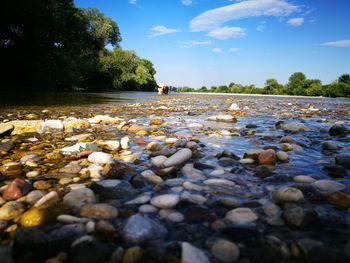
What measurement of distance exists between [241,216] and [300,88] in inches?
2999

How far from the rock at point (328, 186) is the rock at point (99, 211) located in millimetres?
1494

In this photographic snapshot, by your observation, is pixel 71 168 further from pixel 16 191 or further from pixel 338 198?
pixel 338 198

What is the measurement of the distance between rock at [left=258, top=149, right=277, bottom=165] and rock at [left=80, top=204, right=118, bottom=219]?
165 cm

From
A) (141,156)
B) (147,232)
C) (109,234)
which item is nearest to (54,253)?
(109,234)

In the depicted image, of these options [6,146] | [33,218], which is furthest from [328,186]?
[6,146]

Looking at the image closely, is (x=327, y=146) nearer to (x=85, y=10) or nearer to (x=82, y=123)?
(x=82, y=123)

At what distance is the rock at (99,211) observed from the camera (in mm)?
1633

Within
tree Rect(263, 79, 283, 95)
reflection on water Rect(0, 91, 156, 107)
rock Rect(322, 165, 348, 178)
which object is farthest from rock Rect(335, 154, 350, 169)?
tree Rect(263, 79, 283, 95)

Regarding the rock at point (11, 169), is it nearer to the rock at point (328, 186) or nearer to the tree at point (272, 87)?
the rock at point (328, 186)

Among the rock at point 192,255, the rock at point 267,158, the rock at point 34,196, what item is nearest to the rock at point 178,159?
the rock at point 267,158

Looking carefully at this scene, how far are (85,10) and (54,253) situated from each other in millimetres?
59694

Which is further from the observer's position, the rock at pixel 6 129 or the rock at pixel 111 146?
the rock at pixel 6 129

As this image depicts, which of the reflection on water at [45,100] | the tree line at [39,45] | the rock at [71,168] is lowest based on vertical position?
the reflection on water at [45,100]

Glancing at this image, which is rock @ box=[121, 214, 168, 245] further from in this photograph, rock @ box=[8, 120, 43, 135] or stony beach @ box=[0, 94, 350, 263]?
rock @ box=[8, 120, 43, 135]
